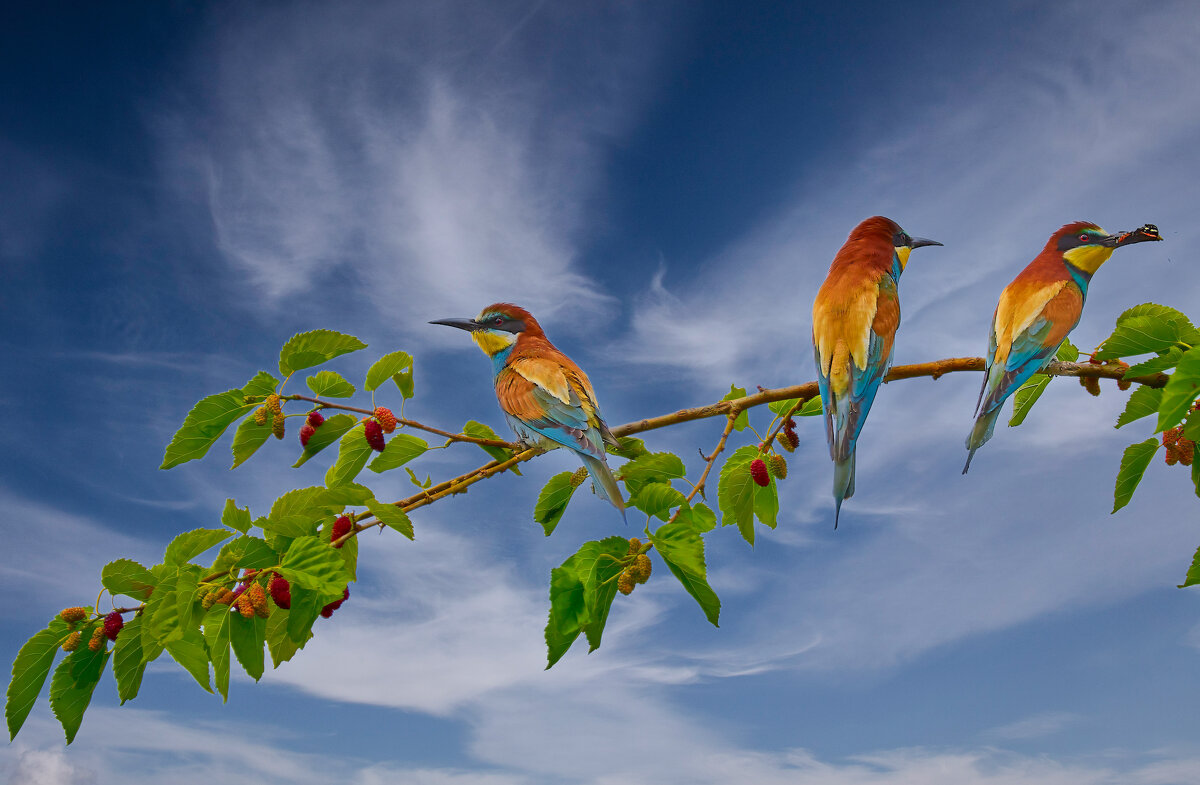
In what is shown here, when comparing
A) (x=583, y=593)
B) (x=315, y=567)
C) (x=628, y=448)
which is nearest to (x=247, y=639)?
(x=315, y=567)

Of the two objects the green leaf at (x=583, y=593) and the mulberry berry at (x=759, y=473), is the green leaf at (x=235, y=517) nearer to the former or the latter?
the green leaf at (x=583, y=593)

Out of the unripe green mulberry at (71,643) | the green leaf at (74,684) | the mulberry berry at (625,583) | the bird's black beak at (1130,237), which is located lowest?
the green leaf at (74,684)

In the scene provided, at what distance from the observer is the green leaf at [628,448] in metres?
3.69

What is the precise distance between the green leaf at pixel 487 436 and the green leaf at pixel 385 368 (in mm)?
415

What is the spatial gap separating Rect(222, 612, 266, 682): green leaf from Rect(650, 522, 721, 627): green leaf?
4.64 ft

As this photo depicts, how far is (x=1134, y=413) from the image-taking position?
3.32m

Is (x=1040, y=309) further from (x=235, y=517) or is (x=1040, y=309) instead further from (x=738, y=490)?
(x=235, y=517)

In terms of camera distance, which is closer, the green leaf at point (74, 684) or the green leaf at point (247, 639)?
the green leaf at point (247, 639)

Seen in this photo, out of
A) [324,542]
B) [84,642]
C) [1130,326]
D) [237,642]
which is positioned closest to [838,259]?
[1130,326]

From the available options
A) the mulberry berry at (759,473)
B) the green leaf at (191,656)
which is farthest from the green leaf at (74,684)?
the mulberry berry at (759,473)

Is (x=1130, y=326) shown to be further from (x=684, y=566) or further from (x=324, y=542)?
(x=324, y=542)

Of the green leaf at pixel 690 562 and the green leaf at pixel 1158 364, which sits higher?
the green leaf at pixel 1158 364

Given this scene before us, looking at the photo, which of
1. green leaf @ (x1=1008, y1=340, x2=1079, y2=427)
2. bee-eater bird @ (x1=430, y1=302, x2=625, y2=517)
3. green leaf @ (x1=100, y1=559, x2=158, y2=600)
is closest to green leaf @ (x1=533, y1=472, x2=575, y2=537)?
bee-eater bird @ (x1=430, y1=302, x2=625, y2=517)

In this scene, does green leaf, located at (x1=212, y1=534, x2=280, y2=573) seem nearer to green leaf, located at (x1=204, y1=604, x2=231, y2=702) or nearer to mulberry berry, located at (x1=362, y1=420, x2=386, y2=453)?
green leaf, located at (x1=204, y1=604, x2=231, y2=702)
